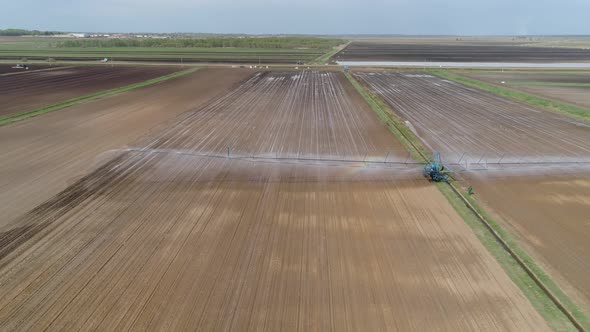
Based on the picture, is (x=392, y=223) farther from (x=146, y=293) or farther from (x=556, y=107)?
(x=556, y=107)

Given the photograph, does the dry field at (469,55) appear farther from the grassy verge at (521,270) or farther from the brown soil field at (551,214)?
the grassy verge at (521,270)

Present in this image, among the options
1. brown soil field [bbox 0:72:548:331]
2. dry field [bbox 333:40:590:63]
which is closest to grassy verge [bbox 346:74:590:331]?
brown soil field [bbox 0:72:548:331]

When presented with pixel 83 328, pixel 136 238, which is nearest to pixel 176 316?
pixel 83 328

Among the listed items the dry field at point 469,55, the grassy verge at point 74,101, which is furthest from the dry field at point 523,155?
the dry field at point 469,55

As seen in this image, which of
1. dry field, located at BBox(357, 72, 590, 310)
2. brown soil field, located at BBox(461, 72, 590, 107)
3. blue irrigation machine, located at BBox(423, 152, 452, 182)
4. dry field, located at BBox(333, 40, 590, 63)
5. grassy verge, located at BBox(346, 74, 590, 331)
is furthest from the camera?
dry field, located at BBox(333, 40, 590, 63)

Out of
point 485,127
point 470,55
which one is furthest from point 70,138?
point 470,55

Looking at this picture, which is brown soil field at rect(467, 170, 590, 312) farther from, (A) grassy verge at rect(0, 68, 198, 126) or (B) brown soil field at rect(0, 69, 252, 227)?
(A) grassy verge at rect(0, 68, 198, 126)
